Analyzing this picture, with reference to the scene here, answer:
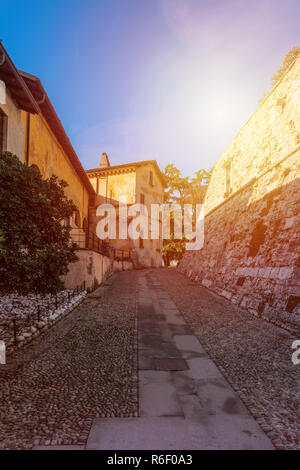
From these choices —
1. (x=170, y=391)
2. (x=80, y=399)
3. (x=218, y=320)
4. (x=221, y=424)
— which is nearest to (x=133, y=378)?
(x=170, y=391)

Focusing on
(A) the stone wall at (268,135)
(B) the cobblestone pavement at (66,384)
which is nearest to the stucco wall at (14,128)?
(B) the cobblestone pavement at (66,384)

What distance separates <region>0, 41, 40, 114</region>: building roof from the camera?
6921 mm

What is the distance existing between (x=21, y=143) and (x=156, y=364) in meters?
8.25

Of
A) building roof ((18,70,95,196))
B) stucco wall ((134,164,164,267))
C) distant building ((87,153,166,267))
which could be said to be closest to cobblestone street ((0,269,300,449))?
building roof ((18,70,95,196))

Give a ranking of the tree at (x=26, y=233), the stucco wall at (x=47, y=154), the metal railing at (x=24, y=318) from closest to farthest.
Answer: the tree at (x=26, y=233)
the metal railing at (x=24, y=318)
the stucco wall at (x=47, y=154)

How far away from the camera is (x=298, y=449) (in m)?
2.51

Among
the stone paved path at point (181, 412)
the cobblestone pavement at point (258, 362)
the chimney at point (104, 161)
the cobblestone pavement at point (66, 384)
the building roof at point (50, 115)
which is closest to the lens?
the stone paved path at point (181, 412)

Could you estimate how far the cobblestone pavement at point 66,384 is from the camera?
9.07 ft

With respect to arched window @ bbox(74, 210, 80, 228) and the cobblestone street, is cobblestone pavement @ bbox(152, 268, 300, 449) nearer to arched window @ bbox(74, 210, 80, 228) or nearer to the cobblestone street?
the cobblestone street

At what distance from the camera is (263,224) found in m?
9.90

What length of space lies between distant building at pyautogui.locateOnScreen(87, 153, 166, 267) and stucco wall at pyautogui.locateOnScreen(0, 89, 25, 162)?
52.8ft

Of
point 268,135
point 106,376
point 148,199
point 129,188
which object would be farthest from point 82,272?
point 148,199

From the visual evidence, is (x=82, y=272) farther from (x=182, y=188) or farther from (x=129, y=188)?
(x=182, y=188)

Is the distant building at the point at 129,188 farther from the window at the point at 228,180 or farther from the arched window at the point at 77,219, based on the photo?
the window at the point at 228,180
